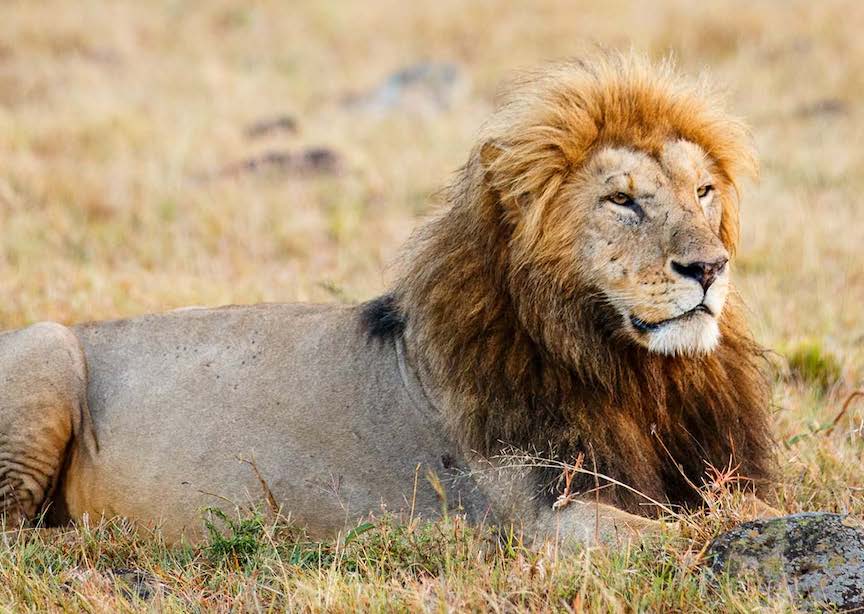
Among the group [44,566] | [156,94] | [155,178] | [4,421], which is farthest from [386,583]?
[156,94]

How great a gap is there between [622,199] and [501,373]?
0.75 metres

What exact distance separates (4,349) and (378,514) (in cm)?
184

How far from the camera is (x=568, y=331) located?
14.7 feet

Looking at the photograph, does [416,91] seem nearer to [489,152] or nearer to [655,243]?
[489,152]

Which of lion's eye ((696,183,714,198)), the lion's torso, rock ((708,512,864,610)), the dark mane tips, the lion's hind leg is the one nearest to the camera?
rock ((708,512,864,610))

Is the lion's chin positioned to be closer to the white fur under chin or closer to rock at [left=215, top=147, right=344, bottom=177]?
the white fur under chin

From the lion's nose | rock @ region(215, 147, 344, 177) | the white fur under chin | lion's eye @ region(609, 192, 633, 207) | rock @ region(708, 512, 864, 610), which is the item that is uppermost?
lion's eye @ region(609, 192, 633, 207)

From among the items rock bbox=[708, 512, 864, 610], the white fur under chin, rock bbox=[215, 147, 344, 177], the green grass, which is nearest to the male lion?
the white fur under chin

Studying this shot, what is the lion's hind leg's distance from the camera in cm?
523

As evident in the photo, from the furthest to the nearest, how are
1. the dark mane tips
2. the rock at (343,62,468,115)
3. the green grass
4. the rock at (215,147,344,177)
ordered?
1. the rock at (343,62,468,115)
2. the rock at (215,147,344,177)
3. the dark mane tips
4. the green grass

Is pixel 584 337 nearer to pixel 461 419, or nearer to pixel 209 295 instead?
pixel 461 419

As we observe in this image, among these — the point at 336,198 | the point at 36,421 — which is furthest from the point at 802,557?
the point at 336,198

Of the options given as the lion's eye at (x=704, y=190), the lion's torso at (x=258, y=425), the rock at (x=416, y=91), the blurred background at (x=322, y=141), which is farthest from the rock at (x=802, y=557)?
the rock at (x=416, y=91)

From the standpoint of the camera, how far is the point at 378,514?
15.7 feet
